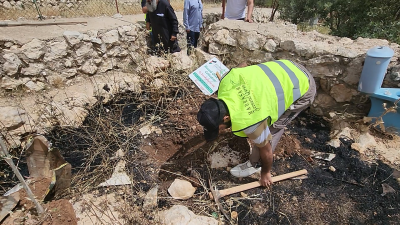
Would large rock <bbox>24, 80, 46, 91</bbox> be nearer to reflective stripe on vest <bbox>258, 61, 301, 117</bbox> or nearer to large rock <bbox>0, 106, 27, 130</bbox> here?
large rock <bbox>0, 106, 27, 130</bbox>

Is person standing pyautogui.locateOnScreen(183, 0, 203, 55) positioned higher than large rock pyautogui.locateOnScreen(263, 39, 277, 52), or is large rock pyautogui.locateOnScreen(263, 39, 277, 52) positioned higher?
person standing pyautogui.locateOnScreen(183, 0, 203, 55)

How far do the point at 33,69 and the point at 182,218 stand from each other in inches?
143

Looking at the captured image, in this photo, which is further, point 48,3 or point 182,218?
point 48,3

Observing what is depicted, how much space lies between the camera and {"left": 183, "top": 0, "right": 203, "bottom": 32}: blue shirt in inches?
179

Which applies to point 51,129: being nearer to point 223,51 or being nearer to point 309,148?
point 223,51

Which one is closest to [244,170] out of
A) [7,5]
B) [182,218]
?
[182,218]

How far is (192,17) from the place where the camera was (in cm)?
468

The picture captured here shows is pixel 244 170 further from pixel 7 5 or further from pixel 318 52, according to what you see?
pixel 7 5

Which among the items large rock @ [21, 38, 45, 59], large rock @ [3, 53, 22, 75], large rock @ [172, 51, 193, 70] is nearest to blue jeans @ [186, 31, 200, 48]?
large rock @ [172, 51, 193, 70]

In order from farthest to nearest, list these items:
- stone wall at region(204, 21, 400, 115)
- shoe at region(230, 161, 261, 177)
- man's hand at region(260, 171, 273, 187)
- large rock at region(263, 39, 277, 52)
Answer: large rock at region(263, 39, 277, 52) → stone wall at region(204, 21, 400, 115) → shoe at region(230, 161, 261, 177) → man's hand at region(260, 171, 273, 187)

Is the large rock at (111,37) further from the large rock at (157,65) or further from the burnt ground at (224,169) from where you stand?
the burnt ground at (224,169)

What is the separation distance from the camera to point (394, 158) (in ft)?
8.48

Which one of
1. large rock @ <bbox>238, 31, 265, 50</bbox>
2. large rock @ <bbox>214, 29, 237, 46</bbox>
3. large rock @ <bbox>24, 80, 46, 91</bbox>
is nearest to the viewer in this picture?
large rock @ <bbox>238, 31, 265, 50</bbox>

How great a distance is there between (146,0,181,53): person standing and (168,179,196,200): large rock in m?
2.70
